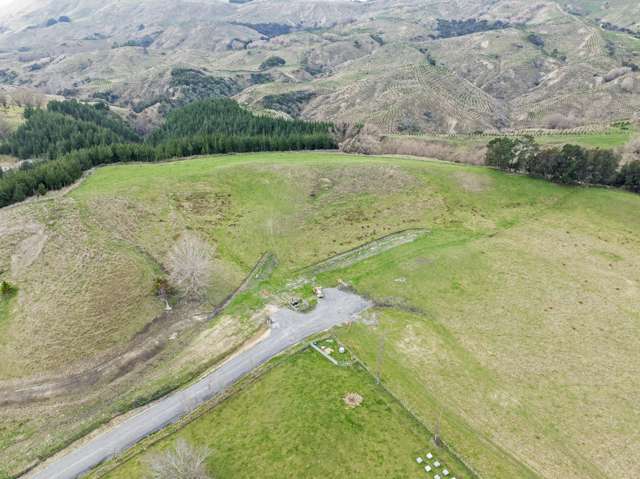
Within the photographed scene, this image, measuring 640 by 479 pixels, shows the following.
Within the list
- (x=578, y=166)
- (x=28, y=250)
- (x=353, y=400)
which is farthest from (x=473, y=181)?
(x=28, y=250)

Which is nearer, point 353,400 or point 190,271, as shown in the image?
point 353,400

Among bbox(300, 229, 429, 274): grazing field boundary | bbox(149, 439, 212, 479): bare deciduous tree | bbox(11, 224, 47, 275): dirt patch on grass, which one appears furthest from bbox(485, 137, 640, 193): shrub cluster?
bbox(11, 224, 47, 275): dirt patch on grass

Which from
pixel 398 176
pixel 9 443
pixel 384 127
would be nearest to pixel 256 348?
pixel 9 443

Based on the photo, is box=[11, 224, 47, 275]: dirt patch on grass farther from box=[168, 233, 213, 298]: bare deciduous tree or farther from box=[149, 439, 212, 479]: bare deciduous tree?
box=[149, 439, 212, 479]: bare deciduous tree

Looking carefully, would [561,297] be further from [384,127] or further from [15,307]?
[384,127]

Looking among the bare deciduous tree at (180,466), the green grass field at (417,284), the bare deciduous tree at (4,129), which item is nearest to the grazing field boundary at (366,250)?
the green grass field at (417,284)

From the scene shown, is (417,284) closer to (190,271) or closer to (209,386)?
(209,386)
